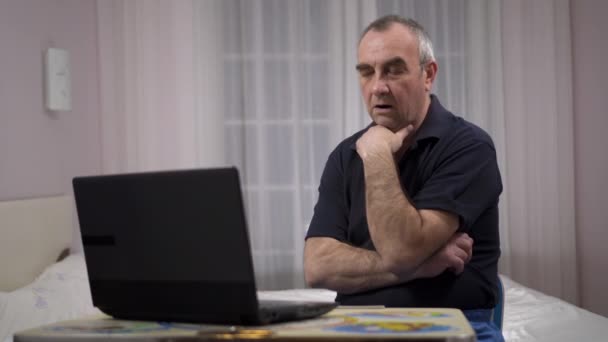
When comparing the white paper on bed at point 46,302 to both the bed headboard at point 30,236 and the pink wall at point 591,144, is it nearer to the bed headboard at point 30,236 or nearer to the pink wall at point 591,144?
the bed headboard at point 30,236

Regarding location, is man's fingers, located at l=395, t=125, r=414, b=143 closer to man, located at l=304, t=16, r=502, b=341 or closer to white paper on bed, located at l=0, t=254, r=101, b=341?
man, located at l=304, t=16, r=502, b=341

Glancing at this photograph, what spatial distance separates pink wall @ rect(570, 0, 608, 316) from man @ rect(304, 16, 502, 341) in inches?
98.1

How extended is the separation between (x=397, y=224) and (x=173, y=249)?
70 centimetres

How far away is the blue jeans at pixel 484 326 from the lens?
5.50 ft

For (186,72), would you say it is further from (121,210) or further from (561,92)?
(121,210)

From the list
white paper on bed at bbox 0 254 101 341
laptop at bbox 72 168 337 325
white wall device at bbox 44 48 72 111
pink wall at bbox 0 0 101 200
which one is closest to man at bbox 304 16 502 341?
laptop at bbox 72 168 337 325

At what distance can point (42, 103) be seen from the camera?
3.66 meters

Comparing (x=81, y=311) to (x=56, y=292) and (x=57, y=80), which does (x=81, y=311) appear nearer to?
(x=56, y=292)

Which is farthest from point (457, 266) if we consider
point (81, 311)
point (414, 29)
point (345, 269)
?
point (81, 311)

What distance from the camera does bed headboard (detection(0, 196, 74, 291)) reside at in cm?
315

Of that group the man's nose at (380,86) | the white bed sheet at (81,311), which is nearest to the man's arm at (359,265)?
the man's nose at (380,86)

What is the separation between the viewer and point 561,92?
4.35 m

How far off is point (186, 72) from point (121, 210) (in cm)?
319

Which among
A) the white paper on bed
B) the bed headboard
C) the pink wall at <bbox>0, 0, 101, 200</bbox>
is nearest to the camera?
the white paper on bed
